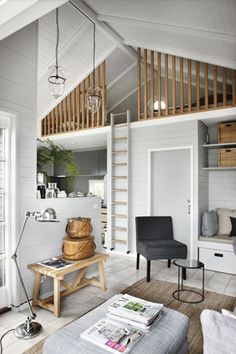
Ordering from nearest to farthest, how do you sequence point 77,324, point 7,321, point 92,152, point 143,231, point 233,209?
point 77,324 → point 7,321 → point 143,231 → point 233,209 → point 92,152

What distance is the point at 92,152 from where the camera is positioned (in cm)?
706

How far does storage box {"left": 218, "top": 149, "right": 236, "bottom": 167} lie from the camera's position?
14.2 feet

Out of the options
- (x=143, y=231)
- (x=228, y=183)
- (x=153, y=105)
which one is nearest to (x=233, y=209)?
(x=228, y=183)

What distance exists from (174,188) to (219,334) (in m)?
3.79

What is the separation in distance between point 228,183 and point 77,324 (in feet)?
12.8

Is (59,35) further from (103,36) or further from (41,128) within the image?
(41,128)

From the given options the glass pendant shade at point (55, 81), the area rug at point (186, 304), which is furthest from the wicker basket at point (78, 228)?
the glass pendant shade at point (55, 81)

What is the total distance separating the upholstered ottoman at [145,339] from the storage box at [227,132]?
334 centimetres

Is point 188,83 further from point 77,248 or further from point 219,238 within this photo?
point 77,248

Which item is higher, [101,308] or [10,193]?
[10,193]

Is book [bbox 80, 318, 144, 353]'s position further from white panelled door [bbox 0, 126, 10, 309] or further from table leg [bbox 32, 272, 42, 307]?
white panelled door [bbox 0, 126, 10, 309]

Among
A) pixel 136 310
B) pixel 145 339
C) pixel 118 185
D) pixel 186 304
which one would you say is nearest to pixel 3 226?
pixel 136 310

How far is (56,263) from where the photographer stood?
113 inches

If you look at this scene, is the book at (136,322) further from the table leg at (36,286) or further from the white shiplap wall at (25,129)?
the white shiplap wall at (25,129)
